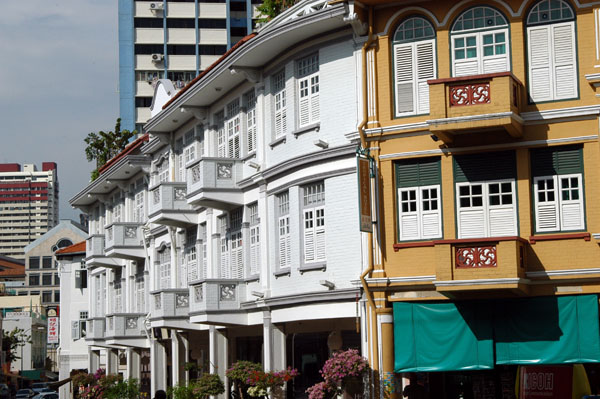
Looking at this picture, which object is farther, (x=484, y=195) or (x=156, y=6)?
(x=156, y=6)

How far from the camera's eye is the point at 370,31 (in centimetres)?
2616

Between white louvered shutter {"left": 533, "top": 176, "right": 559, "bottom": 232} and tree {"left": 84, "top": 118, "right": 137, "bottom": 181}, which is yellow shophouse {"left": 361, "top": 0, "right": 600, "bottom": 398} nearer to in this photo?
white louvered shutter {"left": 533, "top": 176, "right": 559, "bottom": 232}

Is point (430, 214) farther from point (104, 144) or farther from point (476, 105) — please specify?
point (104, 144)

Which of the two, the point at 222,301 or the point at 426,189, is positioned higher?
the point at 426,189

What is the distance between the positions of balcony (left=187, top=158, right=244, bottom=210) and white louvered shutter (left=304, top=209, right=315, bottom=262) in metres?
A: 4.47

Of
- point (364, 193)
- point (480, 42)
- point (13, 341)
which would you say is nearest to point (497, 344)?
point (364, 193)

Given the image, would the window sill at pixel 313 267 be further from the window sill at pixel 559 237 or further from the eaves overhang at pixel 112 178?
the eaves overhang at pixel 112 178

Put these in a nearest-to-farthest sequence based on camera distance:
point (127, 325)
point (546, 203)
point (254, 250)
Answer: point (546, 203) → point (254, 250) → point (127, 325)

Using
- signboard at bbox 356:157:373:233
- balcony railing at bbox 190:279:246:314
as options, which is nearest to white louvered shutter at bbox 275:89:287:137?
→ signboard at bbox 356:157:373:233

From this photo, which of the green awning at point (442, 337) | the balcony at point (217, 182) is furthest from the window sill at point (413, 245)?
the balcony at point (217, 182)

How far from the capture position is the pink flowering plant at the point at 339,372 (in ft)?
82.6

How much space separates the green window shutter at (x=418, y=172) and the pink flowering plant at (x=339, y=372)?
14.3 feet

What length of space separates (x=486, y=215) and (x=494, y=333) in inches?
109

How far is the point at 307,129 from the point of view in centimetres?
2828
